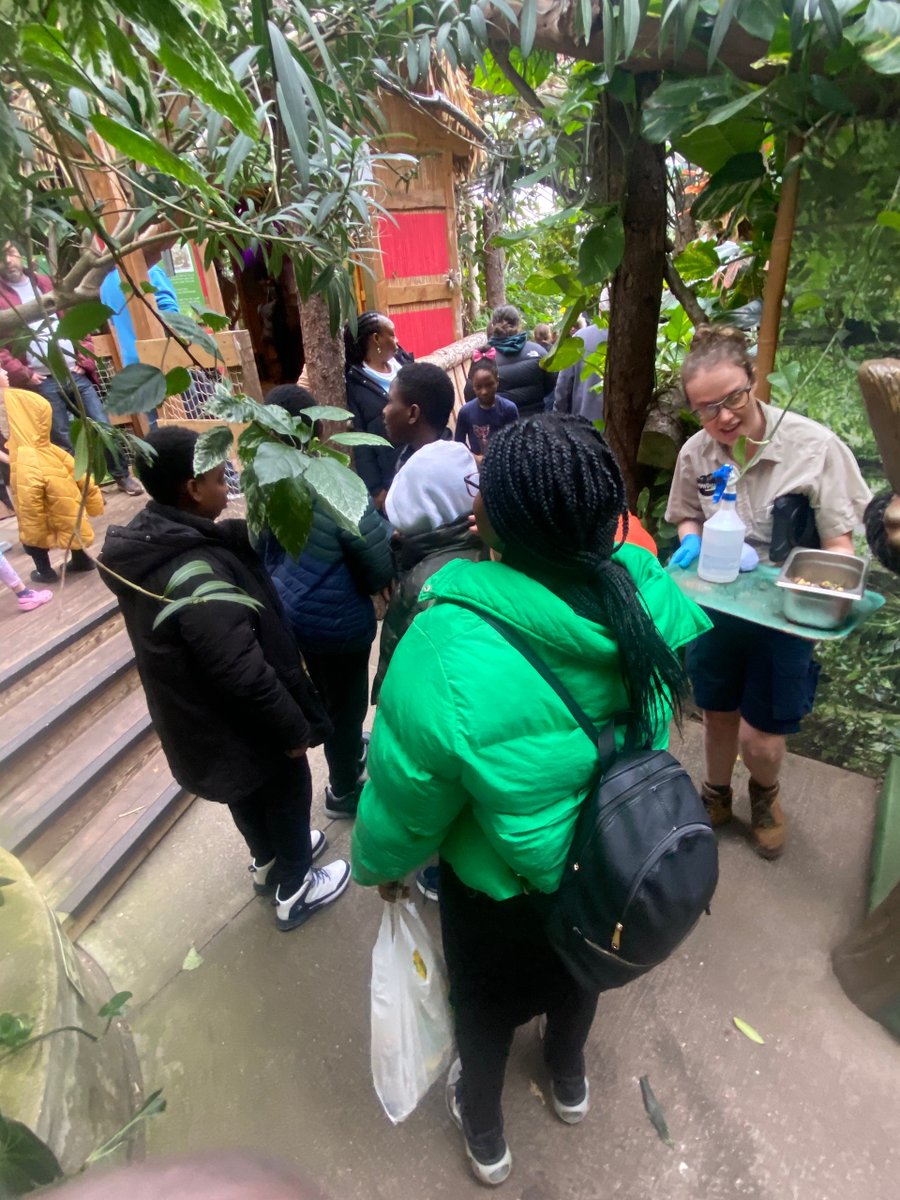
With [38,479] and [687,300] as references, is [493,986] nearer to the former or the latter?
[687,300]

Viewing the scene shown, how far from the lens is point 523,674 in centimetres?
110

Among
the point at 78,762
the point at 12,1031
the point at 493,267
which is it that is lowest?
the point at 78,762

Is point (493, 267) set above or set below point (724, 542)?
above

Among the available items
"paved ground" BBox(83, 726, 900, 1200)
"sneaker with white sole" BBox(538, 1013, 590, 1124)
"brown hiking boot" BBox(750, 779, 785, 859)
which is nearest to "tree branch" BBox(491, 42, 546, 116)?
"brown hiking boot" BBox(750, 779, 785, 859)

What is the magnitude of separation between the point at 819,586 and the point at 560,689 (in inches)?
43.7

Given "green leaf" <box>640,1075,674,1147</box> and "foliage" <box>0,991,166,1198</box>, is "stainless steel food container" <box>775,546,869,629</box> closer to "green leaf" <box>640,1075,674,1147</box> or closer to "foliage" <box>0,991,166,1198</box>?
"green leaf" <box>640,1075,674,1147</box>

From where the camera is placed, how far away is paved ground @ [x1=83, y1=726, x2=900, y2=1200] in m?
1.72

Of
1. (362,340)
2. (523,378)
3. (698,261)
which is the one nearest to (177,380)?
(698,261)

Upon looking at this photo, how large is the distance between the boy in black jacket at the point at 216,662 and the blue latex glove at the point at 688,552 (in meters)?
1.32

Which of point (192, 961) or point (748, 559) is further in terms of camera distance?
point (192, 961)

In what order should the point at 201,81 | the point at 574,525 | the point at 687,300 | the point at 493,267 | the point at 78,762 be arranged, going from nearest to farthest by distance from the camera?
the point at 201,81, the point at 574,525, the point at 687,300, the point at 78,762, the point at 493,267

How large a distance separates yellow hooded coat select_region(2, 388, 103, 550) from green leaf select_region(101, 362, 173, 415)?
3.41 m

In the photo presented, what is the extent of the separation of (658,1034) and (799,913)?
70 centimetres

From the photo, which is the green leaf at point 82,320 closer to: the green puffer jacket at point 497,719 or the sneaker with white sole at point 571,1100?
the green puffer jacket at point 497,719
